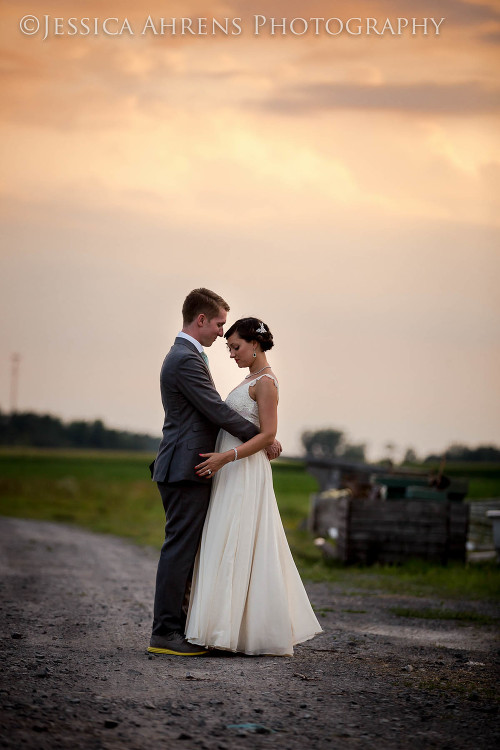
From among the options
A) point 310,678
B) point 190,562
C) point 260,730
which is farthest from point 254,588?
point 260,730

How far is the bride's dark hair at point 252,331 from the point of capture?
23.8 feet

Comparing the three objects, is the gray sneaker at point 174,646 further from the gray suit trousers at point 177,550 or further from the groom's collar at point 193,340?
the groom's collar at point 193,340

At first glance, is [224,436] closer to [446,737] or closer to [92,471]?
[446,737]

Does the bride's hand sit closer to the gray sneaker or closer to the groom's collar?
the groom's collar

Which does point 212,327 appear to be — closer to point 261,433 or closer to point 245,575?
point 261,433

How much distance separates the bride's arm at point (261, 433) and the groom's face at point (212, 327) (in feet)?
1.62

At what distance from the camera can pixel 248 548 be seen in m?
7.01

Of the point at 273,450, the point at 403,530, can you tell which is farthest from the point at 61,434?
the point at 273,450

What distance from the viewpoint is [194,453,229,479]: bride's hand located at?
22.8ft

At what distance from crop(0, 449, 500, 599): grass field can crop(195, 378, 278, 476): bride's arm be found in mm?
4973

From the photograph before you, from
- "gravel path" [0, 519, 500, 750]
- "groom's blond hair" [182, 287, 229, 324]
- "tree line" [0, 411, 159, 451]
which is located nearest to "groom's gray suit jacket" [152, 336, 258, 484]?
"groom's blond hair" [182, 287, 229, 324]

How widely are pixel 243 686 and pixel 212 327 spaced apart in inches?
106

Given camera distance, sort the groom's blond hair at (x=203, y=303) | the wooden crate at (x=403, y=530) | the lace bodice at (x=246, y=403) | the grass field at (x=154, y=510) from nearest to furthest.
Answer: the groom's blond hair at (x=203, y=303), the lace bodice at (x=246, y=403), the grass field at (x=154, y=510), the wooden crate at (x=403, y=530)

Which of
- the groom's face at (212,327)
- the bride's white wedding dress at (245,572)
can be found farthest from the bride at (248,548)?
the groom's face at (212,327)
